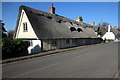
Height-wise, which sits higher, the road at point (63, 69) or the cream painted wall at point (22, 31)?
the cream painted wall at point (22, 31)

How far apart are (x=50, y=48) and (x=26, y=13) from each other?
6941 mm

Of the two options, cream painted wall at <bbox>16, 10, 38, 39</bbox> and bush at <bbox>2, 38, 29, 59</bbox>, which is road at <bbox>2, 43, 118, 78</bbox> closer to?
bush at <bbox>2, 38, 29, 59</bbox>

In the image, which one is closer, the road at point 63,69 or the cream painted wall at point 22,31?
the road at point 63,69

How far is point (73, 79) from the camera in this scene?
19.4ft

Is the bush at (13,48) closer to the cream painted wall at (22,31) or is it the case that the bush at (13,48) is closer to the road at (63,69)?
the road at (63,69)

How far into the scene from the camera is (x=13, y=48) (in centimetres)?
1265

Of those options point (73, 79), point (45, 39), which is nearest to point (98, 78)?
point (73, 79)

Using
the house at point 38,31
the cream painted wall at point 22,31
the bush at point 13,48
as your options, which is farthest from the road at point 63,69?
the cream painted wall at point 22,31

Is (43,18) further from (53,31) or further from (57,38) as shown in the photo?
(57,38)

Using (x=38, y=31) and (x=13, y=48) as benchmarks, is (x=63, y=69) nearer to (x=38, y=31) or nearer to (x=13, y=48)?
(x=13, y=48)

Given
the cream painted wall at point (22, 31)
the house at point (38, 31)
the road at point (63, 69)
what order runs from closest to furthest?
the road at point (63, 69)
the house at point (38, 31)
the cream painted wall at point (22, 31)

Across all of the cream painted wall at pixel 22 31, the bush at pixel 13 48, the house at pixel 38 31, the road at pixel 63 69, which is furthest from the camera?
the cream painted wall at pixel 22 31

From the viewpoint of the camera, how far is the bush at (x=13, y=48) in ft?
38.9

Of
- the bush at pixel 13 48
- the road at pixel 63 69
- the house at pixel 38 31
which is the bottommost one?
the road at pixel 63 69
